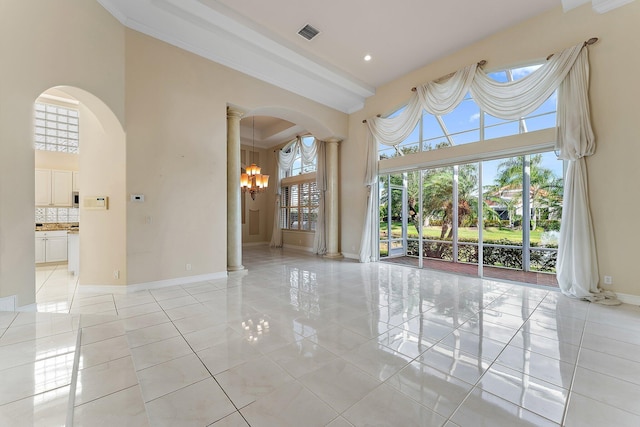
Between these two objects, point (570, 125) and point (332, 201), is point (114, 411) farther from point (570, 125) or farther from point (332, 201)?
point (332, 201)

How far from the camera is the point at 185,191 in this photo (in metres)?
4.70

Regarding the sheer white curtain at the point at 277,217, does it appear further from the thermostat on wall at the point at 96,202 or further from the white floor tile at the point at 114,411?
the white floor tile at the point at 114,411

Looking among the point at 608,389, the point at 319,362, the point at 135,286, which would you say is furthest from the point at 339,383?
the point at 135,286

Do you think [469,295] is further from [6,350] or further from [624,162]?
[6,350]

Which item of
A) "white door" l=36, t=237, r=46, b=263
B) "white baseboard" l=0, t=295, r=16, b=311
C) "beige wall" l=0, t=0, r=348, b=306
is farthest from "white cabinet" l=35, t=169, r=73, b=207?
"white baseboard" l=0, t=295, r=16, b=311

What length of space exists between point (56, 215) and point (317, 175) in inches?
287

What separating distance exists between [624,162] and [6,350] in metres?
7.24

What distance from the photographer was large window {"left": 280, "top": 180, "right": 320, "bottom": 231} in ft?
30.9

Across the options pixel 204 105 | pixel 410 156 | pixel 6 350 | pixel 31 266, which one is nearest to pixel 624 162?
pixel 410 156

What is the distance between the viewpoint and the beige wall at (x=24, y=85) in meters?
2.72

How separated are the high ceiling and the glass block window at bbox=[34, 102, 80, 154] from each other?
15.3 ft

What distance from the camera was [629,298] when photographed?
3582mm

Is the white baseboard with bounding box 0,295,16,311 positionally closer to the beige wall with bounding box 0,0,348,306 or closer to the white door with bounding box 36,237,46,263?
the beige wall with bounding box 0,0,348,306

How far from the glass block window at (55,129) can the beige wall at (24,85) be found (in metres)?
4.49
